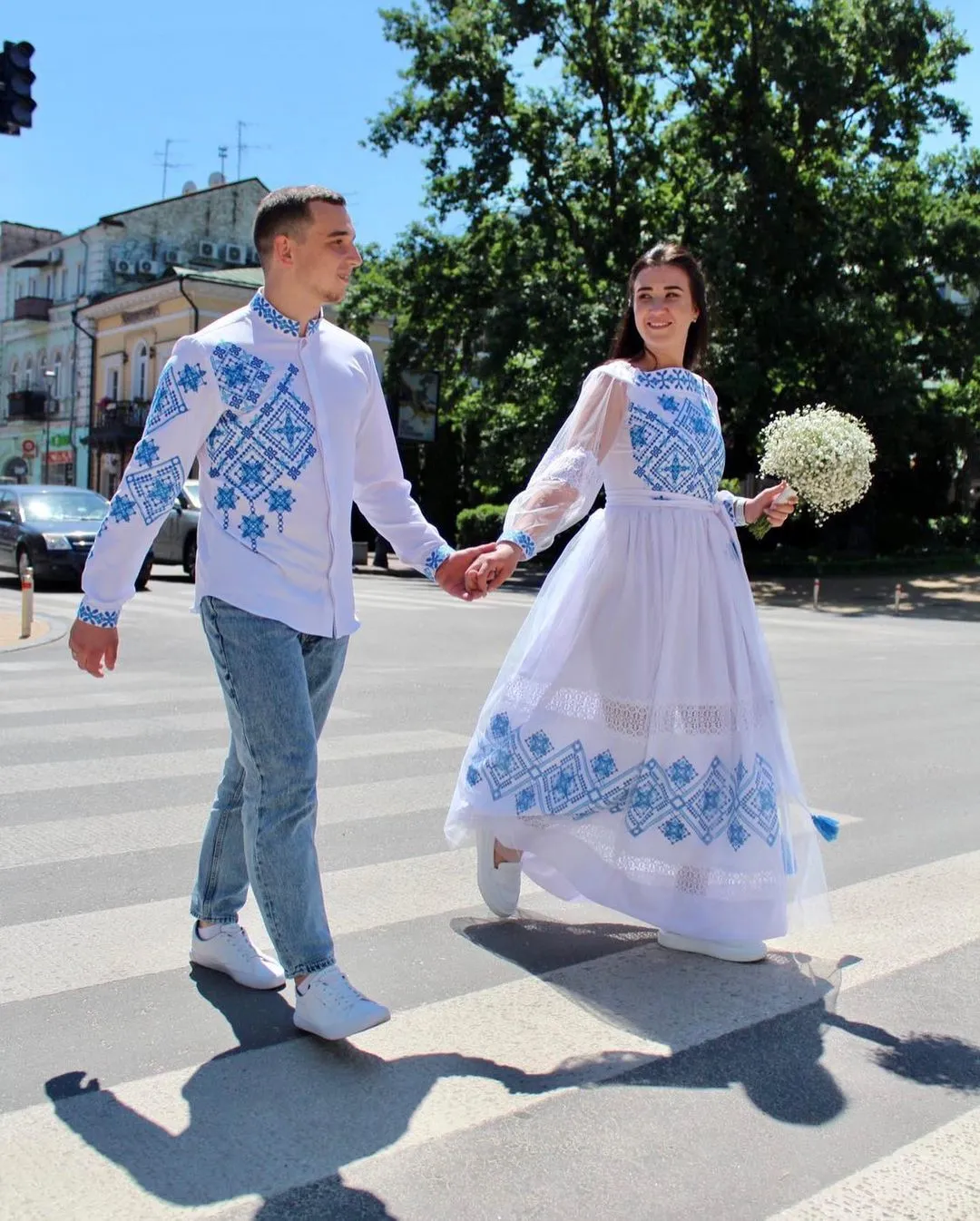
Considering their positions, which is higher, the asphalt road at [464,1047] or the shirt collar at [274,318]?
the shirt collar at [274,318]

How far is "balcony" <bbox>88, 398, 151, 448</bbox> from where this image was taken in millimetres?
45469

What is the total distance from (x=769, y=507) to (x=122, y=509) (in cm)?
217

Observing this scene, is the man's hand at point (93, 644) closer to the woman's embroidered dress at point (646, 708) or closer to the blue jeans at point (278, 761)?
the blue jeans at point (278, 761)

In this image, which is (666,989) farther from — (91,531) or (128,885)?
(91,531)

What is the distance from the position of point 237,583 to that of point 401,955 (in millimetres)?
1357

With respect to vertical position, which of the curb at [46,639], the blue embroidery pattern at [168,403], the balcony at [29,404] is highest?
the balcony at [29,404]

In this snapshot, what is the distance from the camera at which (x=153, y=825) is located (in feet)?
18.2

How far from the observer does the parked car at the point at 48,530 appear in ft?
65.2

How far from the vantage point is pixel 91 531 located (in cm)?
2056

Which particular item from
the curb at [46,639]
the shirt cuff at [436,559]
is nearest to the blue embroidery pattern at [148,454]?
the shirt cuff at [436,559]

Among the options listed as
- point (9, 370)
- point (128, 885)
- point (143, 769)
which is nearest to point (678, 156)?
point (143, 769)

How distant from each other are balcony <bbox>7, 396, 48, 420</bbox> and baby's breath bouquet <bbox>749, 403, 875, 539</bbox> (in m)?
52.5

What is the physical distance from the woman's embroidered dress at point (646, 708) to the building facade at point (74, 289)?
45.6 metres

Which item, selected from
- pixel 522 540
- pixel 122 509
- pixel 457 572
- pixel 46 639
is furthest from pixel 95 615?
pixel 46 639
